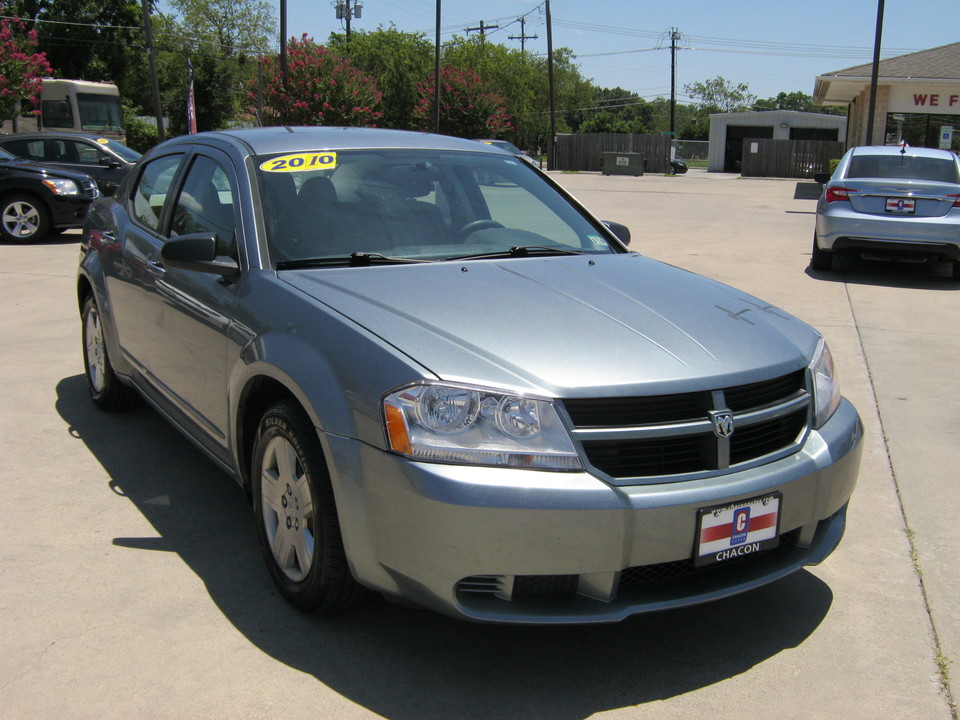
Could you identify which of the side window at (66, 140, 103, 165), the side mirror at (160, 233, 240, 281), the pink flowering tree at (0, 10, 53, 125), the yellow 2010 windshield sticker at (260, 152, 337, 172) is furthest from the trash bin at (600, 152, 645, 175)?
the side mirror at (160, 233, 240, 281)

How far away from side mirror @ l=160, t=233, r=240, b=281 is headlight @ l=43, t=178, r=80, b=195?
1137 centimetres

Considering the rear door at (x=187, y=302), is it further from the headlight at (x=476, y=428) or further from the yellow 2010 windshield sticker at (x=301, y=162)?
the headlight at (x=476, y=428)

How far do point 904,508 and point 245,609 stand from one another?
2907 mm

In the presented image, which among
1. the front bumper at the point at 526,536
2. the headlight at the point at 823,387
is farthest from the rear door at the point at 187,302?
the headlight at the point at 823,387

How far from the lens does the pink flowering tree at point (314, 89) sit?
37.2 m

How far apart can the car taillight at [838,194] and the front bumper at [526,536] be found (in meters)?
9.02

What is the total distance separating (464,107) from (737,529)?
45.0 meters

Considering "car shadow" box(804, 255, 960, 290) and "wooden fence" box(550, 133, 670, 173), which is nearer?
"car shadow" box(804, 255, 960, 290)

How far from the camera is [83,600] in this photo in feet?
11.0

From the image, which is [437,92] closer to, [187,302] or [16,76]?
[16,76]

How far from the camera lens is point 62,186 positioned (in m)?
13.8

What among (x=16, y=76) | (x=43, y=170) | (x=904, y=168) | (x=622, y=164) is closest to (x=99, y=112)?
(x=16, y=76)

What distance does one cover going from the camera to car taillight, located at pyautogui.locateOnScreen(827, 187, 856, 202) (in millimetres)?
11031

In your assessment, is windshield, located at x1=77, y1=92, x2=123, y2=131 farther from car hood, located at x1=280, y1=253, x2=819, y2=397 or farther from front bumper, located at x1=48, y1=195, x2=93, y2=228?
car hood, located at x1=280, y1=253, x2=819, y2=397
